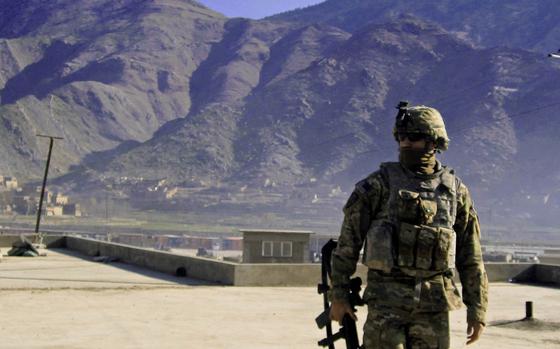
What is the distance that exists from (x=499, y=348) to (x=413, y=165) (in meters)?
4.80

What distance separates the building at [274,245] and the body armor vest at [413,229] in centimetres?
2456

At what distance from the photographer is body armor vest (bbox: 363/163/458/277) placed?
4.57 meters

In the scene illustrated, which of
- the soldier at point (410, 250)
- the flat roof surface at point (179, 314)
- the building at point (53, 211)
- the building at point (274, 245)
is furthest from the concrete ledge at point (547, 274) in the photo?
the building at point (53, 211)

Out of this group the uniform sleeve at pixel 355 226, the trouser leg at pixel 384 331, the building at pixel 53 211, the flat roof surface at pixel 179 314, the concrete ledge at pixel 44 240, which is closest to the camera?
the trouser leg at pixel 384 331

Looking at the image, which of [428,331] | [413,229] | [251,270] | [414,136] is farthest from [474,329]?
[251,270]

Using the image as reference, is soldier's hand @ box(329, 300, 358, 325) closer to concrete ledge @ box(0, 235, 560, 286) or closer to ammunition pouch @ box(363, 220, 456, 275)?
ammunition pouch @ box(363, 220, 456, 275)

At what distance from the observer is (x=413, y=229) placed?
15.1 ft

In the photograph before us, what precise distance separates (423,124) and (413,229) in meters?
0.63

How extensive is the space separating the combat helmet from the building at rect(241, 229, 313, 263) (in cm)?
2447

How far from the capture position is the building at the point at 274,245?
29.4 meters

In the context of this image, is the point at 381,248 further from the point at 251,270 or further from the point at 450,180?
the point at 251,270

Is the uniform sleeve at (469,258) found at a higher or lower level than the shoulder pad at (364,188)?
lower

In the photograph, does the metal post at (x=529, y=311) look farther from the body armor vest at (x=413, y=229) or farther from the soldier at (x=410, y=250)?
the body armor vest at (x=413, y=229)

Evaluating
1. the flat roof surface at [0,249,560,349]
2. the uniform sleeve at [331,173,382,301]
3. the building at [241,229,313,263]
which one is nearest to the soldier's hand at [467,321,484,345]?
the uniform sleeve at [331,173,382,301]
